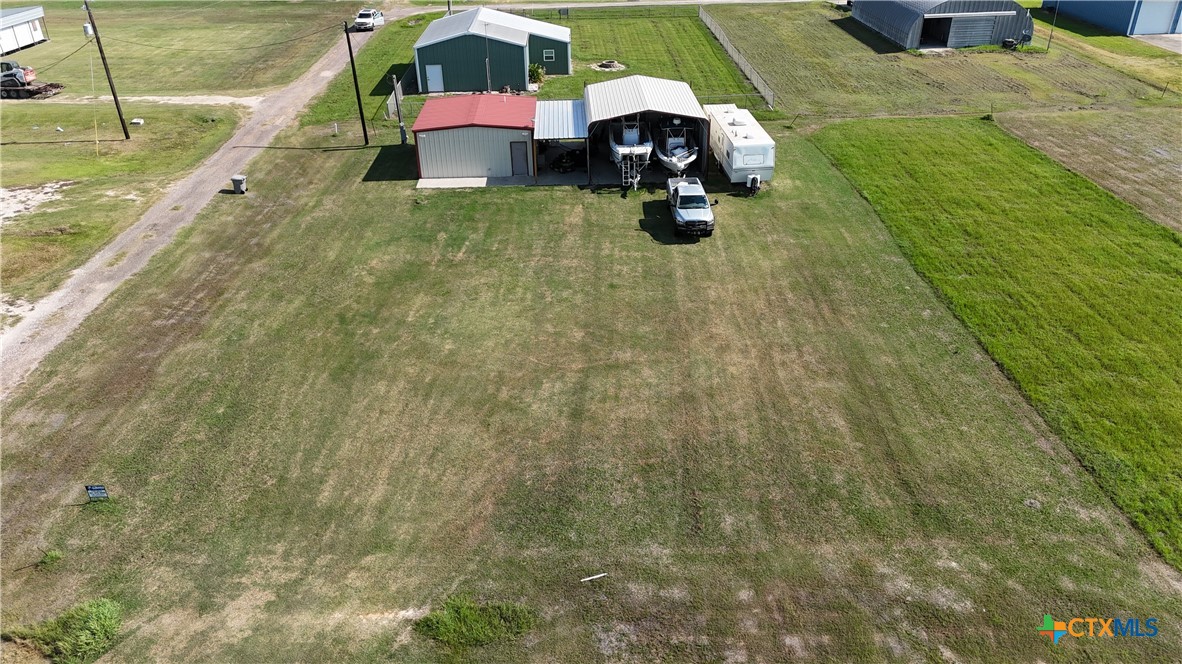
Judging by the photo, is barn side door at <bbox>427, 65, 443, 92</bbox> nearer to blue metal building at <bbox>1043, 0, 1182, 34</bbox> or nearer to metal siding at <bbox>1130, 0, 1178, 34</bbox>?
blue metal building at <bbox>1043, 0, 1182, 34</bbox>

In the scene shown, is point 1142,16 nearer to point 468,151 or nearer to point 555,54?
point 555,54

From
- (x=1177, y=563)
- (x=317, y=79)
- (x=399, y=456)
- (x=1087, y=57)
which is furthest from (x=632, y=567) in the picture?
(x=1087, y=57)

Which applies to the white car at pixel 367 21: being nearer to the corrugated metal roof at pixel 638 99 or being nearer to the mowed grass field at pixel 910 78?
the mowed grass field at pixel 910 78

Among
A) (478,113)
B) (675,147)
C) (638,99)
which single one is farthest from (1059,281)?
(478,113)

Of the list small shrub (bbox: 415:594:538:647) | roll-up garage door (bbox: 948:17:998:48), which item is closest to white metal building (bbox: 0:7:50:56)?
small shrub (bbox: 415:594:538:647)

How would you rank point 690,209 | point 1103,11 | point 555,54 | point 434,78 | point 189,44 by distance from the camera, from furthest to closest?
1. point 189,44
2. point 1103,11
3. point 555,54
4. point 434,78
5. point 690,209

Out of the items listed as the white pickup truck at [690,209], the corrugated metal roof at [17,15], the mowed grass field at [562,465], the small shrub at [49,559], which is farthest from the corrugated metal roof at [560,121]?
the corrugated metal roof at [17,15]

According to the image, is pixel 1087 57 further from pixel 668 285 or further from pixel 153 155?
pixel 153 155
